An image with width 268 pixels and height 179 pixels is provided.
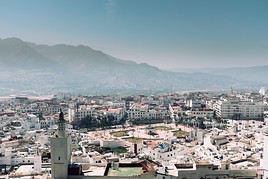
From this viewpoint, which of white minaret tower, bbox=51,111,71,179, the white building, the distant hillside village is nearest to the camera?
white minaret tower, bbox=51,111,71,179

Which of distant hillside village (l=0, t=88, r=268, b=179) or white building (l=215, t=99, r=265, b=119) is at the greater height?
white building (l=215, t=99, r=265, b=119)

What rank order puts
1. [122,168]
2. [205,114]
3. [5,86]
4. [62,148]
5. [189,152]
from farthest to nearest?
[5,86] → [205,114] → [189,152] → [122,168] → [62,148]

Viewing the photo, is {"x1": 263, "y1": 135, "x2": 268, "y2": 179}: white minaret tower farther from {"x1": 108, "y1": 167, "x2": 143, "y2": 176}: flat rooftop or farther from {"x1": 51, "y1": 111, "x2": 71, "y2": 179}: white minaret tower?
{"x1": 51, "y1": 111, "x2": 71, "y2": 179}: white minaret tower

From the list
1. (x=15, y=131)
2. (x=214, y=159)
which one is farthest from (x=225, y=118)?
(x=214, y=159)

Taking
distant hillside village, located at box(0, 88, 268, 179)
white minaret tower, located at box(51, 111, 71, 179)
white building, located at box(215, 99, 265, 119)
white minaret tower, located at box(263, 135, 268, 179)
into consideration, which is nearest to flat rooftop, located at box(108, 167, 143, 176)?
distant hillside village, located at box(0, 88, 268, 179)

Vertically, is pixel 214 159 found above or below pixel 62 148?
below

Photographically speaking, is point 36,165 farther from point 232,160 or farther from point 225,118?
point 225,118

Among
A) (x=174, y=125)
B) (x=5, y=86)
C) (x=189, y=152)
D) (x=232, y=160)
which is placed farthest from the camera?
(x=5, y=86)

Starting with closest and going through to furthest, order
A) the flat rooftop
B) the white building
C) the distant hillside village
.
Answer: the flat rooftop, the distant hillside village, the white building

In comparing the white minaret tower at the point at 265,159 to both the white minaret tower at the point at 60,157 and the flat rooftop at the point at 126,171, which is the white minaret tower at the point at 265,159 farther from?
the white minaret tower at the point at 60,157
